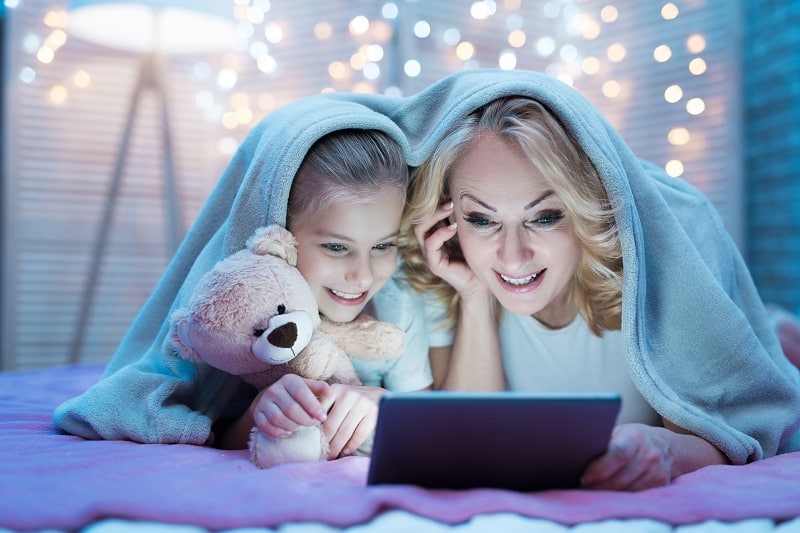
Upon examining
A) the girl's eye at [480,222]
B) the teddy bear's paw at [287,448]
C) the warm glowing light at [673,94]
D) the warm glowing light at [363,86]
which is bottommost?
the teddy bear's paw at [287,448]

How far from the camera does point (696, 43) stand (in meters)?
3.29

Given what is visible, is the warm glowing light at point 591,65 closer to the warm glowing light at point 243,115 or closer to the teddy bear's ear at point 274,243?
the warm glowing light at point 243,115

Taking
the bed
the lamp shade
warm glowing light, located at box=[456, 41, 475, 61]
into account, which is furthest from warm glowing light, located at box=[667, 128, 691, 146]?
the bed

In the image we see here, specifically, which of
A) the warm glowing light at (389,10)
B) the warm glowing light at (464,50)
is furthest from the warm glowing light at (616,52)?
the warm glowing light at (389,10)

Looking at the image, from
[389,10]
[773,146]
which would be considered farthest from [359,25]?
[773,146]

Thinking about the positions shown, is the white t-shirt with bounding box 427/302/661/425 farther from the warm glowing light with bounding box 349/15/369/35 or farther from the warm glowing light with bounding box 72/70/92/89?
the warm glowing light with bounding box 72/70/92/89

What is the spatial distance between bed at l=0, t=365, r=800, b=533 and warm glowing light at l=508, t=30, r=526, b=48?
8.92ft

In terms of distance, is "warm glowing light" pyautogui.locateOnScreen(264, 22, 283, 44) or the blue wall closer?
the blue wall

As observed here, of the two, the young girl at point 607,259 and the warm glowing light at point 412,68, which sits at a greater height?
the warm glowing light at point 412,68

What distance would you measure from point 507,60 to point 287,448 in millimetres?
2690

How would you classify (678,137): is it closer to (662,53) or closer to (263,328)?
(662,53)

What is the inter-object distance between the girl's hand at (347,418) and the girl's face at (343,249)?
18 centimetres

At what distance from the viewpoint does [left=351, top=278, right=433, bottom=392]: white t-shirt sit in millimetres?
1388

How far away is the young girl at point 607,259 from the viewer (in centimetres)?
126
